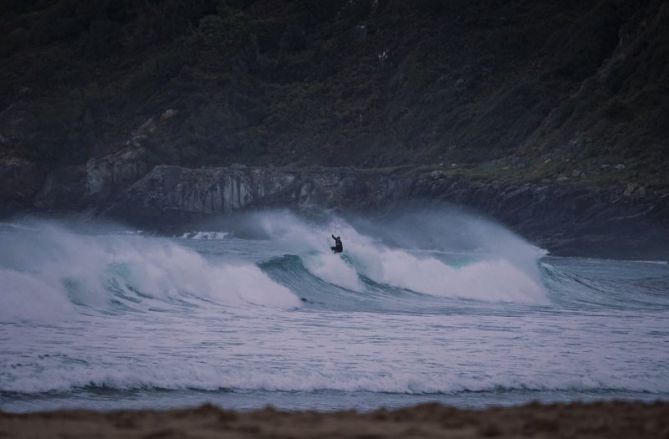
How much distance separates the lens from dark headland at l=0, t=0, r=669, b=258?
7631 cm

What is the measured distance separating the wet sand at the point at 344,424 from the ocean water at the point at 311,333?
128 inches

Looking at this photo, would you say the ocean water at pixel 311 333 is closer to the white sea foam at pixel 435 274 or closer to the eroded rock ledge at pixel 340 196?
the white sea foam at pixel 435 274

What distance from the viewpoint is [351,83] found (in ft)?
401

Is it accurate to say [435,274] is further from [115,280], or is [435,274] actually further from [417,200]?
[417,200]

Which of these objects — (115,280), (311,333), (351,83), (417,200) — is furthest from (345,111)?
(311,333)

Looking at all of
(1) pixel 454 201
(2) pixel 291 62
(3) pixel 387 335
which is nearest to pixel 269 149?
(2) pixel 291 62

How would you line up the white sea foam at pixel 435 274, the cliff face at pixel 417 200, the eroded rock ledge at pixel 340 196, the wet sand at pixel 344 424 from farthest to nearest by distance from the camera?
the eroded rock ledge at pixel 340 196, the cliff face at pixel 417 200, the white sea foam at pixel 435 274, the wet sand at pixel 344 424

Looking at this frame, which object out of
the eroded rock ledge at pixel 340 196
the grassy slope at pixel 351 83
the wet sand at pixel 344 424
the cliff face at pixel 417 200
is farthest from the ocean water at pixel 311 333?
the grassy slope at pixel 351 83

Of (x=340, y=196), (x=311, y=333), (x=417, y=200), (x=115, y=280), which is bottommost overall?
(x=311, y=333)

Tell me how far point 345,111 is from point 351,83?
630 cm

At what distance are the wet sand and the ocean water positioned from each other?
3259 mm

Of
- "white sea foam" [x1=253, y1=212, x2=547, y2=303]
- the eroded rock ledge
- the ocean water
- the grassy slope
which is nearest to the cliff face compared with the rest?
the eroded rock ledge

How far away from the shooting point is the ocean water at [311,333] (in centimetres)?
1373

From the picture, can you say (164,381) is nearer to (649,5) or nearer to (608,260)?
(608,260)
